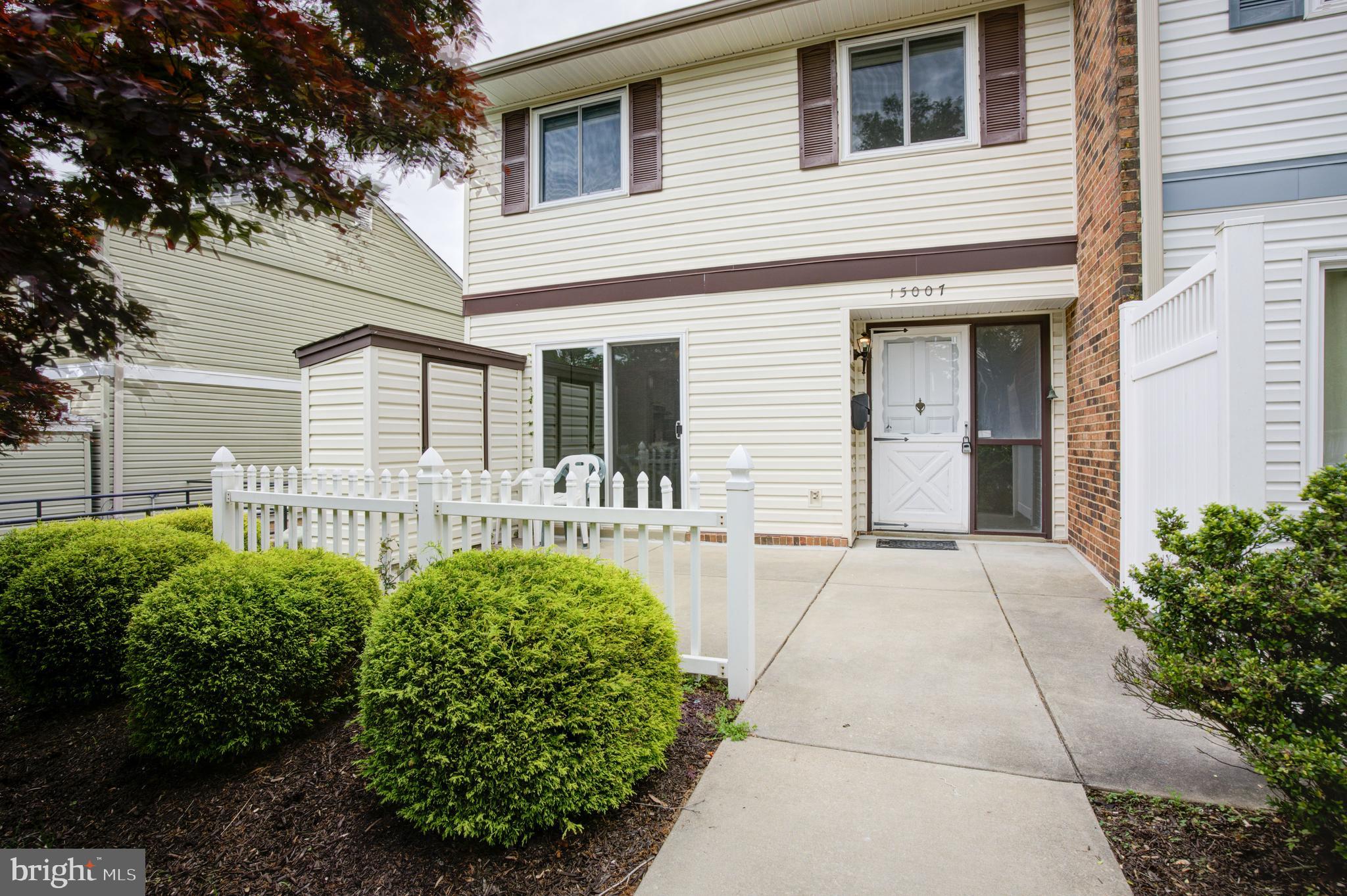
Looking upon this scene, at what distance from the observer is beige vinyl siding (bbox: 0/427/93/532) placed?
8508 millimetres

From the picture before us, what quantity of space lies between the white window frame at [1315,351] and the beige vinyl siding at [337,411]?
21.5ft

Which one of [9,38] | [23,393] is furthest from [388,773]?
[9,38]

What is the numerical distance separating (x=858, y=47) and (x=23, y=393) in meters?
6.93

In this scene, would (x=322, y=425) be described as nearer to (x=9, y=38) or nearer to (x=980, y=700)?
(x=9, y=38)

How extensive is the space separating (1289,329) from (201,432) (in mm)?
12864

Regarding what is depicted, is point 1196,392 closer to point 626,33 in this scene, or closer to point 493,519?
point 493,519

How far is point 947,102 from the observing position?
6000 millimetres

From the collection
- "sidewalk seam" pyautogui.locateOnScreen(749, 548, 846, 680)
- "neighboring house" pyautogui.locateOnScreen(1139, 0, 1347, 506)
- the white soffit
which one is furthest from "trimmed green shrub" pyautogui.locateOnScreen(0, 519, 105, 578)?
"neighboring house" pyautogui.locateOnScreen(1139, 0, 1347, 506)

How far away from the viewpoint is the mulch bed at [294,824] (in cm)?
180

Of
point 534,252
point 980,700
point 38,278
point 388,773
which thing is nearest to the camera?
point 38,278

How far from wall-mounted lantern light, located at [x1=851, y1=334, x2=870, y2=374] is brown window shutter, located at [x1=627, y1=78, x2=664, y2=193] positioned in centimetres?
277

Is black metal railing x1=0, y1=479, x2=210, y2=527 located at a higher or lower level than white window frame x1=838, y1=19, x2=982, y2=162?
lower

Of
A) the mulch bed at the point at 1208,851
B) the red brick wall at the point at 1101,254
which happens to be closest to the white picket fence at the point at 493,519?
the mulch bed at the point at 1208,851

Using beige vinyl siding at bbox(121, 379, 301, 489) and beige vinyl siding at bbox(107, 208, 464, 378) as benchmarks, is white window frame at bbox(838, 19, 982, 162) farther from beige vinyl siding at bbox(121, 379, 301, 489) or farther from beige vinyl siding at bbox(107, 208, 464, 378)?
beige vinyl siding at bbox(121, 379, 301, 489)
